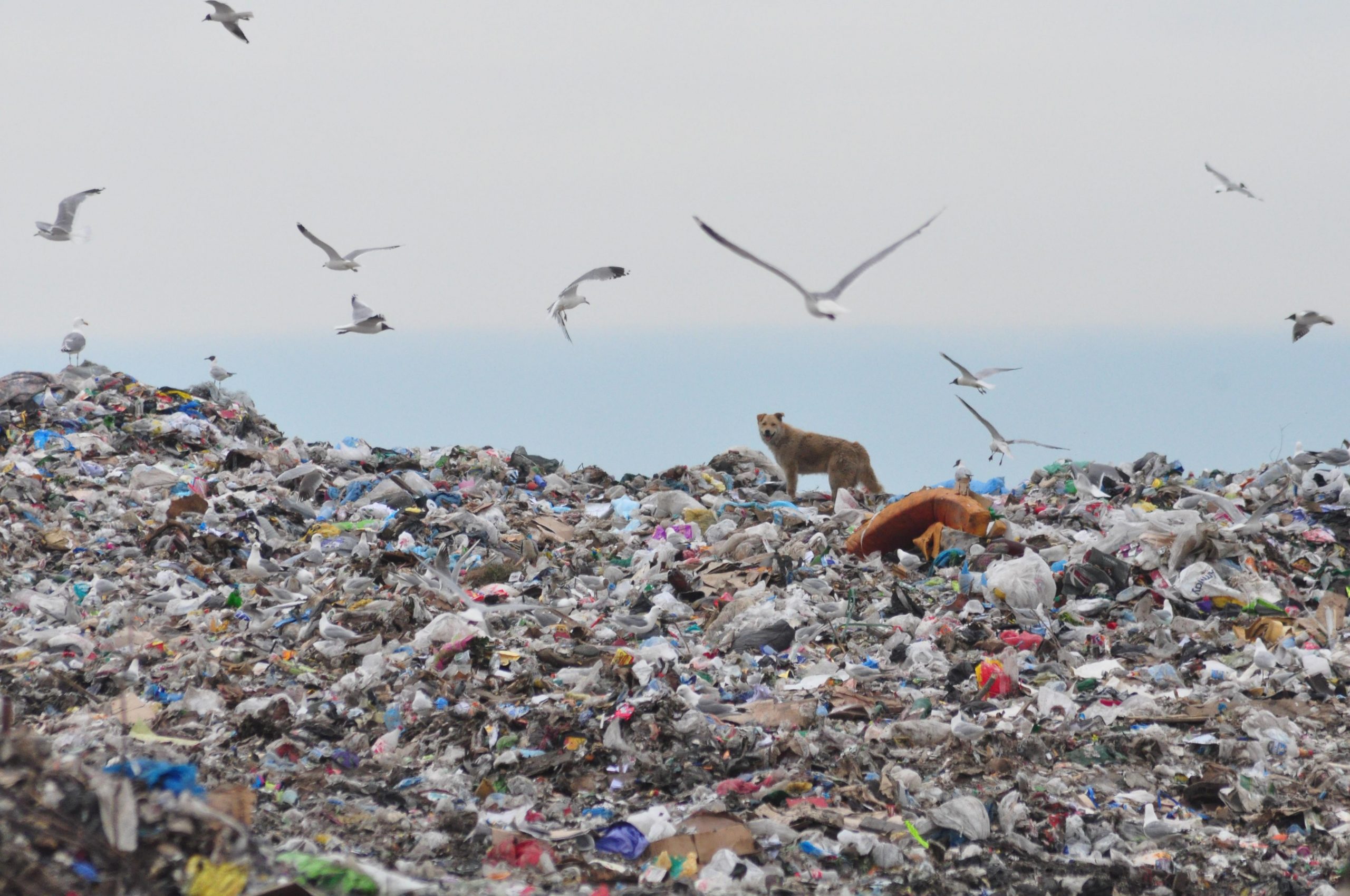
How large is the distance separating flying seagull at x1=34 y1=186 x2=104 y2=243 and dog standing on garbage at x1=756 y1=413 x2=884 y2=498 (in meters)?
5.76

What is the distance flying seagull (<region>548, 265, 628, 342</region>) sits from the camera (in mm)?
6680

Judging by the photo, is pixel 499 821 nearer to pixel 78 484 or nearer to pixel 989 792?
pixel 989 792

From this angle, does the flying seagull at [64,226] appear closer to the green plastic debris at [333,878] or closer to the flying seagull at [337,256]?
the flying seagull at [337,256]

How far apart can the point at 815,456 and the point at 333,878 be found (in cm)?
761

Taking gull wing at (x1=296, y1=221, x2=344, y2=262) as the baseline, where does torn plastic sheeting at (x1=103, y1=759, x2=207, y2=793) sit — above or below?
below

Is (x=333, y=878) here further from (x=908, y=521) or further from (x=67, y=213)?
(x=67, y=213)

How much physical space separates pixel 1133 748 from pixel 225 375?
9483 millimetres

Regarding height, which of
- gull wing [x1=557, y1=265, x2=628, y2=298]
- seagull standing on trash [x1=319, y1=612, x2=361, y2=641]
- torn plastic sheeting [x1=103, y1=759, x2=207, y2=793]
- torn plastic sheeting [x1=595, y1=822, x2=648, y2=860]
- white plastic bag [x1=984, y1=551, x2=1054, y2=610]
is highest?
gull wing [x1=557, y1=265, x2=628, y2=298]

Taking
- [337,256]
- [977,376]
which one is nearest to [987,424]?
[977,376]

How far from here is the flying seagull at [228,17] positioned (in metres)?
7.69

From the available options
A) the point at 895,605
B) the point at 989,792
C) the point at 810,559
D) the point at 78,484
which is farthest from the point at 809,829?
the point at 78,484

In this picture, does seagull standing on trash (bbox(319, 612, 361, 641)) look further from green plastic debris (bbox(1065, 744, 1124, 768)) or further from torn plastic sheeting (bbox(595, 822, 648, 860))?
green plastic debris (bbox(1065, 744, 1124, 768))

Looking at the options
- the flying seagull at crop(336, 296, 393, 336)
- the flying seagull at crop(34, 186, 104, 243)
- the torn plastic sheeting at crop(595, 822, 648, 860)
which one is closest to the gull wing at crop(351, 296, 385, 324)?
the flying seagull at crop(336, 296, 393, 336)

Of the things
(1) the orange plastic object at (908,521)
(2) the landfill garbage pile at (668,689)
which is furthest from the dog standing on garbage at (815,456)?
(1) the orange plastic object at (908,521)
